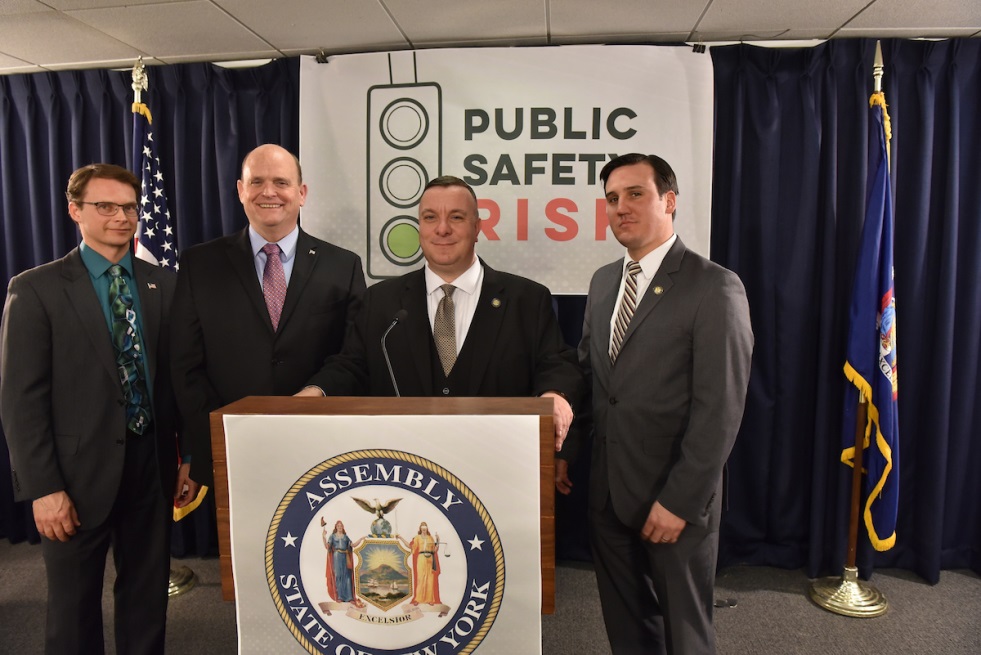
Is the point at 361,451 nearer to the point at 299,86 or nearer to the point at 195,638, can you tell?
the point at 195,638

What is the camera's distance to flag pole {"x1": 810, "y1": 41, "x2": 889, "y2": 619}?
8.71ft

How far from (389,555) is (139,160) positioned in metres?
2.74

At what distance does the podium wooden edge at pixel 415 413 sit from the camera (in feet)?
3.50

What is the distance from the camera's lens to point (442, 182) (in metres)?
1.88

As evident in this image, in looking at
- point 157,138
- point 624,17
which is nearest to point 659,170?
point 624,17

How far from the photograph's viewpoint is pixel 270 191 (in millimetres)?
1978

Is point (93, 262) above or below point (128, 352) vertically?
above

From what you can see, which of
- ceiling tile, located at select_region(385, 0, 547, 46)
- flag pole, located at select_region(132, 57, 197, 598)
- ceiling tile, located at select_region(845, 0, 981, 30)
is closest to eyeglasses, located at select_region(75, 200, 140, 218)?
flag pole, located at select_region(132, 57, 197, 598)

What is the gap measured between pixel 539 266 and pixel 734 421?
1.40 meters

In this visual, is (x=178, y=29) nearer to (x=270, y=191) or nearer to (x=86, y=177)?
(x=86, y=177)

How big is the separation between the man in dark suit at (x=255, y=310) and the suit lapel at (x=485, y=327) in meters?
0.48

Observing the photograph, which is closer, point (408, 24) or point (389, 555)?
point (389, 555)

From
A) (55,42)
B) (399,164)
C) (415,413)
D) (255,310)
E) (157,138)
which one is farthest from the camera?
(157,138)

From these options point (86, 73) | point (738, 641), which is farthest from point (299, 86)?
point (738, 641)
